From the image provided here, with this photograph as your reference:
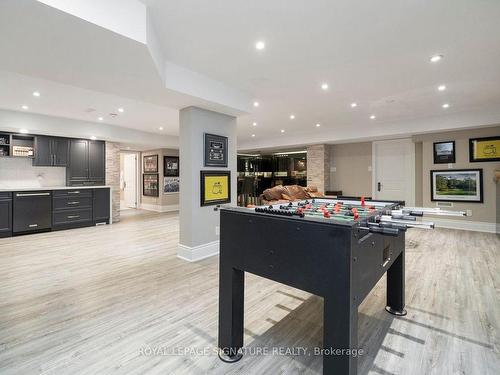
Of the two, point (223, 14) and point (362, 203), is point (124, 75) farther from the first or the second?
point (362, 203)

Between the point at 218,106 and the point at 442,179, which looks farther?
the point at 442,179

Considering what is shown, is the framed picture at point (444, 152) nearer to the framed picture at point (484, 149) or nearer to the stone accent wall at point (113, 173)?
the framed picture at point (484, 149)

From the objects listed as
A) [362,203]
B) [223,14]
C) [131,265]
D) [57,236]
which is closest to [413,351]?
[362,203]

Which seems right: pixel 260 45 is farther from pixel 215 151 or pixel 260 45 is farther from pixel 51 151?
pixel 51 151

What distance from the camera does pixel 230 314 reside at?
66.2 inches

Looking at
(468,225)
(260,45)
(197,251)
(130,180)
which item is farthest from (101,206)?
(468,225)

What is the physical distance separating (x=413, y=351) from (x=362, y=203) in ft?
4.38

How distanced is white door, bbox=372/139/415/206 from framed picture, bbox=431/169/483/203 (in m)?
0.67

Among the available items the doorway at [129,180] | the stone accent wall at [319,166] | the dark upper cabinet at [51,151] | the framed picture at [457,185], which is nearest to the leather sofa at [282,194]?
the stone accent wall at [319,166]

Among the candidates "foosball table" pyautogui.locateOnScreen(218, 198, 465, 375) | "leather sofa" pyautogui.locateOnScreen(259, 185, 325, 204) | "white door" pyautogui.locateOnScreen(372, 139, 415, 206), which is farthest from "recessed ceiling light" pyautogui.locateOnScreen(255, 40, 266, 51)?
"white door" pyautogui.locateOnScreen(372, 139, 415, 206)

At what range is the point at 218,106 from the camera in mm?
3760

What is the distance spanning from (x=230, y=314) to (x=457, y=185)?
21.9ft

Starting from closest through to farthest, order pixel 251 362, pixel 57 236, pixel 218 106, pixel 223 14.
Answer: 1. pixel 251 362
2. pixel 223 14
3. pixel 218 106
4. pixel 57 236

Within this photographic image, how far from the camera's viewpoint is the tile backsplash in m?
5.67
